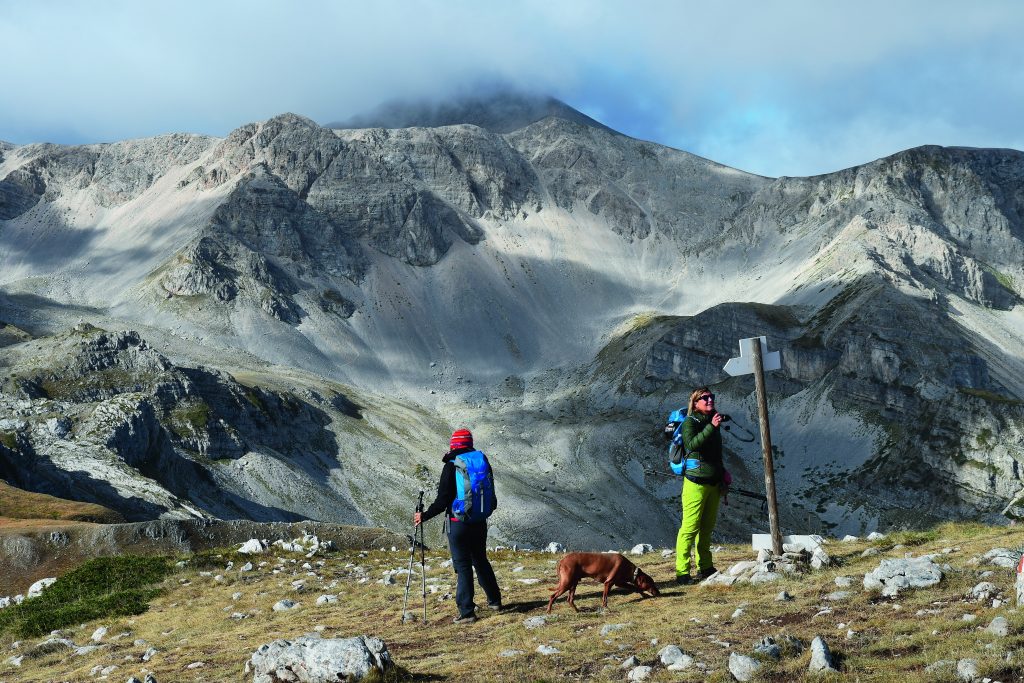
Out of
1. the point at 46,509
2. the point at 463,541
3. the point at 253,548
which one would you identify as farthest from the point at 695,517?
the point at 46,509

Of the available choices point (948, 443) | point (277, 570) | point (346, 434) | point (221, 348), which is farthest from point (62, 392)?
point (948, 443)

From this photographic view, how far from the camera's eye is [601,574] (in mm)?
16516

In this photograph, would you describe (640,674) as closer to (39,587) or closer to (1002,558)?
(1002,558)

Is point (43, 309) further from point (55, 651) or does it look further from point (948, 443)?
point (55, 651)

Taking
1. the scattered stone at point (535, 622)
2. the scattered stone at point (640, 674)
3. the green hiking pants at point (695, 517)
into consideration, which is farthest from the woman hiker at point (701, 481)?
the scattered stone at point (640, 674)

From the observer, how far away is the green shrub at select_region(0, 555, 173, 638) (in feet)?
67.1

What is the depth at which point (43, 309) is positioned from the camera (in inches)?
7771

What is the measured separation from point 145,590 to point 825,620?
17015 millimetres

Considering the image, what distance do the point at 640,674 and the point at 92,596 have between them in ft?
55.1

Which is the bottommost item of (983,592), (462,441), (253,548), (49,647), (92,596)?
(49,647)

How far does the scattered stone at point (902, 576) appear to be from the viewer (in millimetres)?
13969

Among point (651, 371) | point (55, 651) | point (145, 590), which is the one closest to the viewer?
point (55, 651)

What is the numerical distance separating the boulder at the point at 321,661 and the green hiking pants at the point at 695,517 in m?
7.81

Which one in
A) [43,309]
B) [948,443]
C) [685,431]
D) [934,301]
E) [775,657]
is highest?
[43,309]
